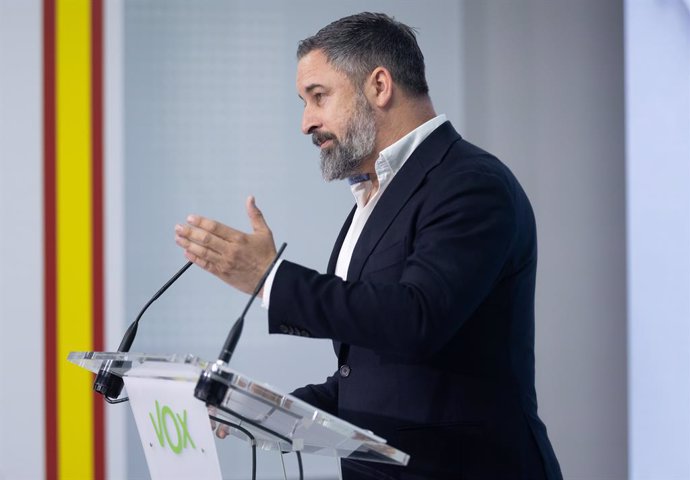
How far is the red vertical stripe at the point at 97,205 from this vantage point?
287 cm

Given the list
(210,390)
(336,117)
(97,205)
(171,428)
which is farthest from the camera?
(97,205)

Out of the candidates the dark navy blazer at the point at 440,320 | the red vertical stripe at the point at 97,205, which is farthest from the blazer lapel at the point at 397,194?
the red vertical stripe at the point at 97,205

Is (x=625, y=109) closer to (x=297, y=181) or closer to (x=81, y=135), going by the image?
(x=297, y=181)

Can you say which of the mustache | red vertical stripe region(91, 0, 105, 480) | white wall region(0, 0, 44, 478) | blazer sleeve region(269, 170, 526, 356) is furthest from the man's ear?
white wall region(0, 0, 44, 478)

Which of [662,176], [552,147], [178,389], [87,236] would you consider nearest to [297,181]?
[87,236]

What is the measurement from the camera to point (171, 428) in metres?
1.20

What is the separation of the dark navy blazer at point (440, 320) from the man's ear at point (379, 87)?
20 cm

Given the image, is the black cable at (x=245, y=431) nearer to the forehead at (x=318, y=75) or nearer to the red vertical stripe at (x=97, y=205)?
the forehead at (x=318, y=75)

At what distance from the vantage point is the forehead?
172cm

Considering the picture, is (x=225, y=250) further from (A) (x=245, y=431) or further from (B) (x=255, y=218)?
(A) (x=245, y=431)

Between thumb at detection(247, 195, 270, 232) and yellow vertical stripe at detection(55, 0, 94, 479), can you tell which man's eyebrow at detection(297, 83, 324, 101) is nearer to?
thumb at detection(247, 195, 270, 232)

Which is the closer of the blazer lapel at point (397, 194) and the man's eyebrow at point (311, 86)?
the blazer lapel at point (397, 194)

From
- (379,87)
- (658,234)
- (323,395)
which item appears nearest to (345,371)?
(323,395)

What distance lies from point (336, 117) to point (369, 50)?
0.52 ft
